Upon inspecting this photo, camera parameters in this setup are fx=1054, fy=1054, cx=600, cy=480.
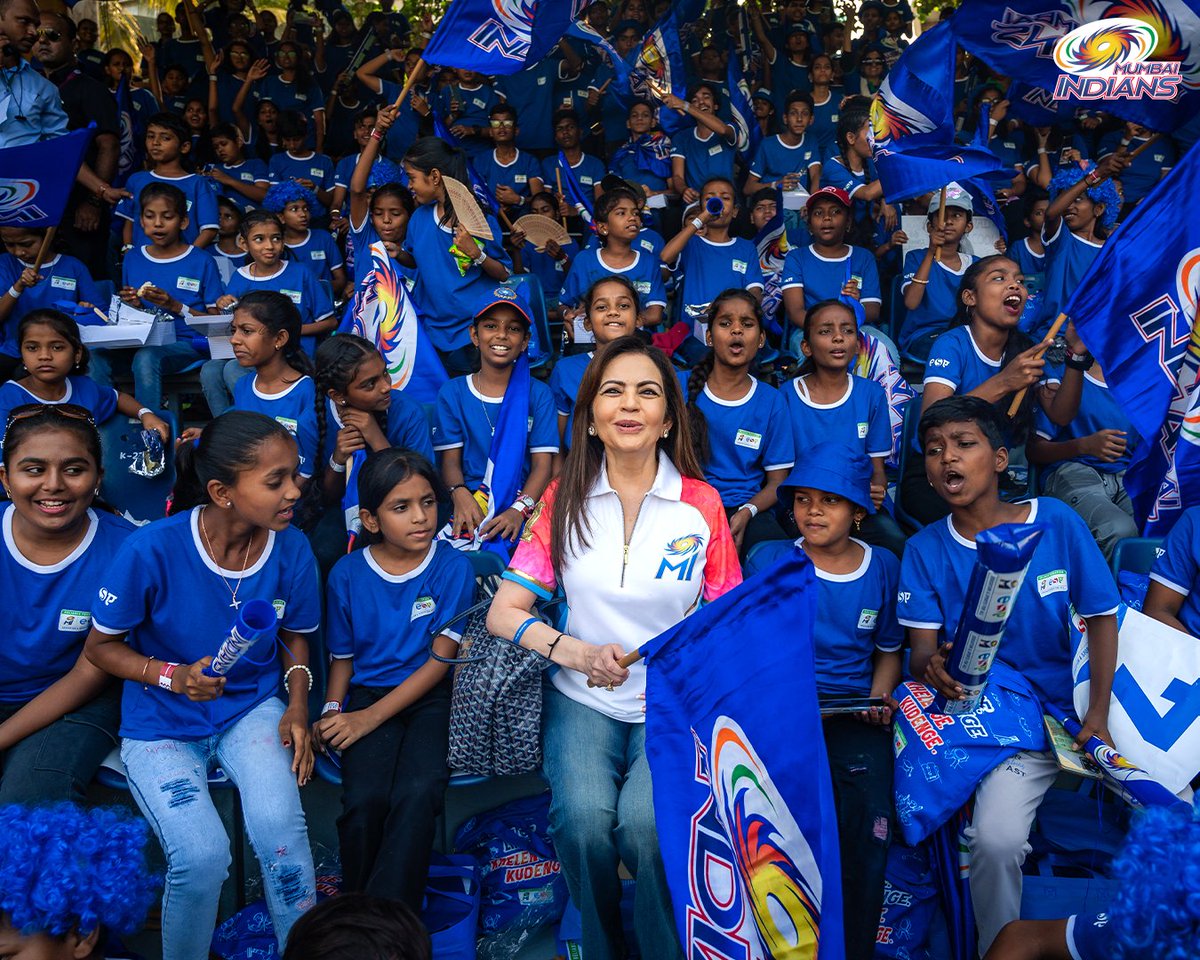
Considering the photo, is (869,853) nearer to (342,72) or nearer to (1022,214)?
(1022,214)

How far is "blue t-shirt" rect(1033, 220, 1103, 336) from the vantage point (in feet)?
21.0

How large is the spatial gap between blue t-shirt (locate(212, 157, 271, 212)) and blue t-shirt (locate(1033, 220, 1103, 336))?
553 centimetres

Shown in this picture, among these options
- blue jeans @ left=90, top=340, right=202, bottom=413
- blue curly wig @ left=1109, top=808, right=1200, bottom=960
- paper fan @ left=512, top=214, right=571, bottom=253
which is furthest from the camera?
paper fan @ left=512, top=214, right=571, bottom=253

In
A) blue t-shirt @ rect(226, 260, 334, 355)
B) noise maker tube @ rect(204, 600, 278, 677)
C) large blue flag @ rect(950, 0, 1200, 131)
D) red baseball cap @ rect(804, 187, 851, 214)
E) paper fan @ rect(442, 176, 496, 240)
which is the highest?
large blue flag @ rect(950, 0, 1200, 131)

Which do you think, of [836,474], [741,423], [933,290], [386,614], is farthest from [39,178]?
[933,290]

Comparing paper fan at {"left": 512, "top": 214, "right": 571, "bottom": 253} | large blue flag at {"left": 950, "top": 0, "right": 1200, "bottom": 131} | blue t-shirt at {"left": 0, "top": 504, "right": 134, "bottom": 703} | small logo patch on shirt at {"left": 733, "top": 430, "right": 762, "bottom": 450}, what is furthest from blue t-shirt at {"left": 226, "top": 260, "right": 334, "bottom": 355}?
large blue flag at {"left": 950, "top": 0, "right": 1200, "bottom": 131}

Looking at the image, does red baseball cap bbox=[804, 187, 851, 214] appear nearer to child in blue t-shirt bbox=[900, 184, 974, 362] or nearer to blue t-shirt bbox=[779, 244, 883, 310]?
blue t-shirt bbox=[779, 244, 883, 310]

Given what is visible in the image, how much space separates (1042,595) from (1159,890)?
1448 mm

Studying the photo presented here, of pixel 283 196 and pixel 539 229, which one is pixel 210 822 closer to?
pixel 539 229

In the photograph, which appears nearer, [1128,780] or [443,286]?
[1128,780]

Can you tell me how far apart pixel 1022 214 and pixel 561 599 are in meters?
6.25

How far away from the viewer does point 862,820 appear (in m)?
2.85

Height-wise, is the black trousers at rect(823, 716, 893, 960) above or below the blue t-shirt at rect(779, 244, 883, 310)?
below

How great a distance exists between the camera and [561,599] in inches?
119
